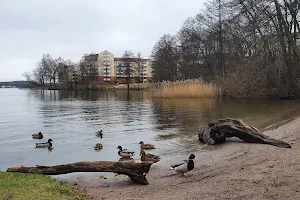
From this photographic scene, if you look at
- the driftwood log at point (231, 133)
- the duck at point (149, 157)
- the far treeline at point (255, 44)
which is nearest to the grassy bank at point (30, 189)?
the duck at point (149, 157)

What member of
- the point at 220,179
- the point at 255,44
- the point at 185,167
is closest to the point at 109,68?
the point at 255,44

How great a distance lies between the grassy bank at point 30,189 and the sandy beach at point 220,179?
2.48ft

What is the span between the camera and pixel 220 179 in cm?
816

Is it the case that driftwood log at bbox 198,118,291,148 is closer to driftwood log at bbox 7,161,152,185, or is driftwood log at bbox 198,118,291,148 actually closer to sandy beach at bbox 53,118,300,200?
sandy beach at bbox 53,118,300,200

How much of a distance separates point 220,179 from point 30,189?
4.71m

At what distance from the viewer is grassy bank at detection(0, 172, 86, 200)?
6441 mm

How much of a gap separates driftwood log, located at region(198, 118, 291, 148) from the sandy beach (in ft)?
3.02

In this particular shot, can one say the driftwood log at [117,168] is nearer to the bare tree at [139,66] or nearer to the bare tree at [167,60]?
the bare tree at [167,60]

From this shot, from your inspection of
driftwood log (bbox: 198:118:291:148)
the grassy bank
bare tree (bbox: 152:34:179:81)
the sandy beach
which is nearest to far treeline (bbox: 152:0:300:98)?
bare tree (bbox: 152:34:179:81)

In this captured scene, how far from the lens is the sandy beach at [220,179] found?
6938mm

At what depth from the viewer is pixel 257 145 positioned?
12406mm

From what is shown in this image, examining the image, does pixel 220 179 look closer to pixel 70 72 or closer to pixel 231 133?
pixel 231 133

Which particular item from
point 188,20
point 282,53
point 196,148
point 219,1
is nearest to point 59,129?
point 196,148

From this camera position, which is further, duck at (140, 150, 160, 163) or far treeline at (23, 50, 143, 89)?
far treeline at (23, 50, 143, 89)
